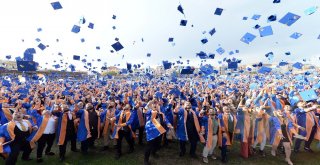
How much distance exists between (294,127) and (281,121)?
0.94 meters

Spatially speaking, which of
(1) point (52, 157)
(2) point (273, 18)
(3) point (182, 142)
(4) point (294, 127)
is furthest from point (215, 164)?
(2) point (273, 18)

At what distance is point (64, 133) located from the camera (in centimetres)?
842

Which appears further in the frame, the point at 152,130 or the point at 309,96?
the point at 309,96

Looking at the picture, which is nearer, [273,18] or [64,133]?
[64,133]

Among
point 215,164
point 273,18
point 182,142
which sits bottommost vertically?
point 215,164

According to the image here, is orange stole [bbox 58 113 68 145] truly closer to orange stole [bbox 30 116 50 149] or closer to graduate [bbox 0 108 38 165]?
orange stole [bbox 30 116 50 149]

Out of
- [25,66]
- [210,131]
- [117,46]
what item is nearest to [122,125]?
[210,131]

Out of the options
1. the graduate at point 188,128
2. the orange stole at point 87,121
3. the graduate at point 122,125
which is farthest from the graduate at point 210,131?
the orange stole at point 87,121

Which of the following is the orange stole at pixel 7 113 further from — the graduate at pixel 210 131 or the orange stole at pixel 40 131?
the graduate at pixel 210 131

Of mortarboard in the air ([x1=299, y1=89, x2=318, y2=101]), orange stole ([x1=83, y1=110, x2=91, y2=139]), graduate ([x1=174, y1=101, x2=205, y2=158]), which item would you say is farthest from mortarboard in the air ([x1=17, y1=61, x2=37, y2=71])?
mortarboard in the air ([x1=299, y1=89, x2=318, y2=101])

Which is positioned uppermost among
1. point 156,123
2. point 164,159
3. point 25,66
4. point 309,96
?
point 25,66

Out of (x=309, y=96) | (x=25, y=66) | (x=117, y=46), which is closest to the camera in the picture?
(x=309, y=96)

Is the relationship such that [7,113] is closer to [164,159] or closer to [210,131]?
[164,159]

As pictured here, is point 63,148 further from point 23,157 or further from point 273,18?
point 273,18
